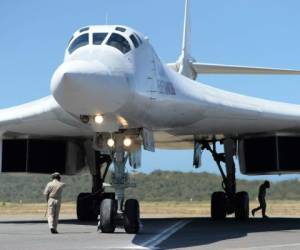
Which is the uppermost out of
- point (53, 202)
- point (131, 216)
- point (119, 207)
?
point (53, 202)

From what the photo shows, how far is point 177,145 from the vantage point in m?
21.0

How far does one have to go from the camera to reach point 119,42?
12.1 metres

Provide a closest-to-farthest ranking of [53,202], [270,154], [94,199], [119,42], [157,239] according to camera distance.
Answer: [157,239] < [119,42] < [53,202] < [270,154] < [94,199]

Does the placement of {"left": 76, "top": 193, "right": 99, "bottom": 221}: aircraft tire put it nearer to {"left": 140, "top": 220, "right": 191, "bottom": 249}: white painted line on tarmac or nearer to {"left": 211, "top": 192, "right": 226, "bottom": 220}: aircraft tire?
{"left": 211, "top": 192, "right": 226, "bottom": 220}: aircraft tire

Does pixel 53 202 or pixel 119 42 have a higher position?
pixel 119 42

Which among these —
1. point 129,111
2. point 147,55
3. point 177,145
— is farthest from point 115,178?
point 177,145

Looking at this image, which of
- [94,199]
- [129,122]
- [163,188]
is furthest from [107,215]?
[163,188]

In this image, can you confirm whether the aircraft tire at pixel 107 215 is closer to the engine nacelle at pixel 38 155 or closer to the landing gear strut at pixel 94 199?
the landing gear strut at pixel 94 199

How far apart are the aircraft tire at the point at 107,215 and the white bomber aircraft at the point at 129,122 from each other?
0.9 inches

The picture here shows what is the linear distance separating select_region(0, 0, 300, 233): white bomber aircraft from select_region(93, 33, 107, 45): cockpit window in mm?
17

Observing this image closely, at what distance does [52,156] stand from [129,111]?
697 cm

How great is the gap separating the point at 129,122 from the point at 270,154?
6.64 metres

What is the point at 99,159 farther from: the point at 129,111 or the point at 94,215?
the point at 129,111

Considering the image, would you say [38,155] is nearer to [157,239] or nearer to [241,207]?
[241,207]
